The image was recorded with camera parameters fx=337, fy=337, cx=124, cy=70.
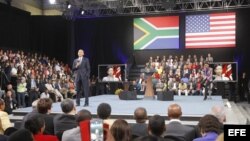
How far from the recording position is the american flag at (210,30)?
56.1 feet

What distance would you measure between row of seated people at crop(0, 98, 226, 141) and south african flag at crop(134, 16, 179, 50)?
46.0ft

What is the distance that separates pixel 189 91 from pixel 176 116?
12038 millimetres

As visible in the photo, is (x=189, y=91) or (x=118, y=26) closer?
(x=189, y=91)

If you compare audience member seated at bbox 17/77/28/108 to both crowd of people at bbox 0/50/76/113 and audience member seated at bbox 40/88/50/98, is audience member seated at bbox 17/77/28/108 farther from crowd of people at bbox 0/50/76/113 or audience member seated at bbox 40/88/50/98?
audience member seated at bbox 40/88/50/98

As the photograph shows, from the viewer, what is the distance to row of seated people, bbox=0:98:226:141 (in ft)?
9.56

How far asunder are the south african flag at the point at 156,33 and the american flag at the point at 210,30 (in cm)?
70

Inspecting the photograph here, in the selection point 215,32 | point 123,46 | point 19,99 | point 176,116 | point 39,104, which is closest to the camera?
point 176,116

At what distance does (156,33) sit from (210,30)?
2.88 metres

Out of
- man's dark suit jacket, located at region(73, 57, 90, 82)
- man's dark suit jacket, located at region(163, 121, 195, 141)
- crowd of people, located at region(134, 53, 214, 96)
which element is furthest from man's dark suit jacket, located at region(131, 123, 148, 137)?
crowd of people, located at region(134, 53, 214, 96)

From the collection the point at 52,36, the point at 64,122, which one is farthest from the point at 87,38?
the point at 64,122

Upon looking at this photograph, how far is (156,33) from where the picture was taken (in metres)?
18.4

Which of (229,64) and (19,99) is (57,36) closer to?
(19,99)

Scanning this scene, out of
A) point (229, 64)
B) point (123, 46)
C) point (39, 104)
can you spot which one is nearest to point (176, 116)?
point (39, 104)

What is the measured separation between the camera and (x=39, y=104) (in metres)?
4.43
